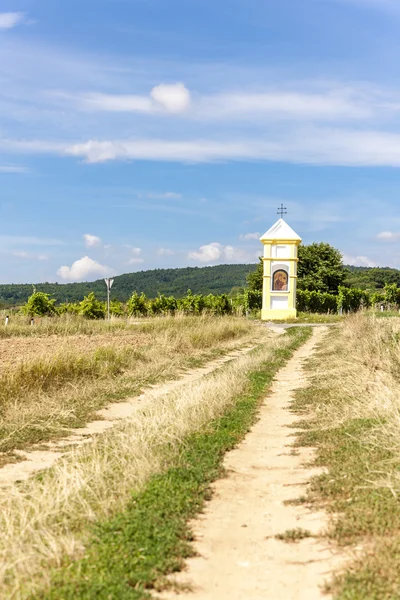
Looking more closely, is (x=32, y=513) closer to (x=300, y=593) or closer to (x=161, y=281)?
(x=300, y=593)

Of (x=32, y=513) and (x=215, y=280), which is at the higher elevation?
(x=215, y=280)

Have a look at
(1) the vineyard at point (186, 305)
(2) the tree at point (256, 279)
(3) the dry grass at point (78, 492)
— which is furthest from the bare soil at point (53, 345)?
(2) the tree at point (256, 279)

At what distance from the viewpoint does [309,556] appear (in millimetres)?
4762

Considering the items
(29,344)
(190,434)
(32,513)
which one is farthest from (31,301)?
(32,513)

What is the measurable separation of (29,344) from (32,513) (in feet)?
45.0

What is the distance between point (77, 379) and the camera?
43.4 ft

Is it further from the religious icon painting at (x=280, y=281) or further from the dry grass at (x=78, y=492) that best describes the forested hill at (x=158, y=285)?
the dry grass at (x=78, y=492)

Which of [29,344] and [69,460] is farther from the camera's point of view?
[29,344]

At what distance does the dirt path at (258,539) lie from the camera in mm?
4285

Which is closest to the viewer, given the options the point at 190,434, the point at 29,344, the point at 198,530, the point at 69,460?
the point at 198,530

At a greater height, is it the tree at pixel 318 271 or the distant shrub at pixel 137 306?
the tree at pixel 318 271

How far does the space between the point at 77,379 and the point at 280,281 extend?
2791cm

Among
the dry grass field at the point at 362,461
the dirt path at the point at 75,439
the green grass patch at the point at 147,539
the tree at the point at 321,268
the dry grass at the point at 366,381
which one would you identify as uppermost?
the tree at the point at 321,268

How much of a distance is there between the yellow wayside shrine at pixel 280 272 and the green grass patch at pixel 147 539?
32.6 m
